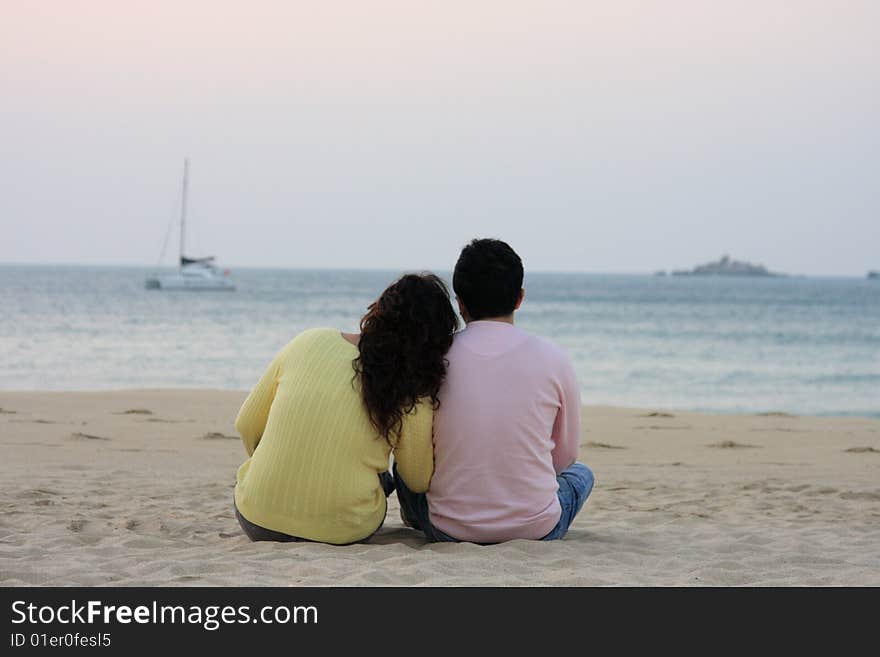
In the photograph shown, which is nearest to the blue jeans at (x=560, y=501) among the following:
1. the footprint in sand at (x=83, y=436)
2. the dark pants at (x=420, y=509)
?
the dark pants at (x=420, y=509)

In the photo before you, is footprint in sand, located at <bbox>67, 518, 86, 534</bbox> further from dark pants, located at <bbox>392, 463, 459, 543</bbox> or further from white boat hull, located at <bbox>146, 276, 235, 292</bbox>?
white boat hull, located at <bbox>146, 276, 235, 292</bbox>

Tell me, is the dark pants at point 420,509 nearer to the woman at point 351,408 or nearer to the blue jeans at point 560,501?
the blue jeans at point 560,501

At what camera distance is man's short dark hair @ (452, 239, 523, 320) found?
416 centimetres

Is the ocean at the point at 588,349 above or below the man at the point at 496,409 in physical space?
below

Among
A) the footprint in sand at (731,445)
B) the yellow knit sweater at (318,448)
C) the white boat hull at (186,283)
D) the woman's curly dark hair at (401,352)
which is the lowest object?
the white boat hull at (186,283)

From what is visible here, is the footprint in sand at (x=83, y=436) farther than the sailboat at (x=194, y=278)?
No

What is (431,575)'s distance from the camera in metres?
3.88

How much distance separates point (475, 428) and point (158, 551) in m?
1.45

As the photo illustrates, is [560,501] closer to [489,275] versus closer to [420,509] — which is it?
[420,509]

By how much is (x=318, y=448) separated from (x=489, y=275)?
965 mm

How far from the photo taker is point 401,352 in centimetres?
411

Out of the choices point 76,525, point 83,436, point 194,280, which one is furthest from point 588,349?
point 194,280

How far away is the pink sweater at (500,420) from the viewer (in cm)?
419
